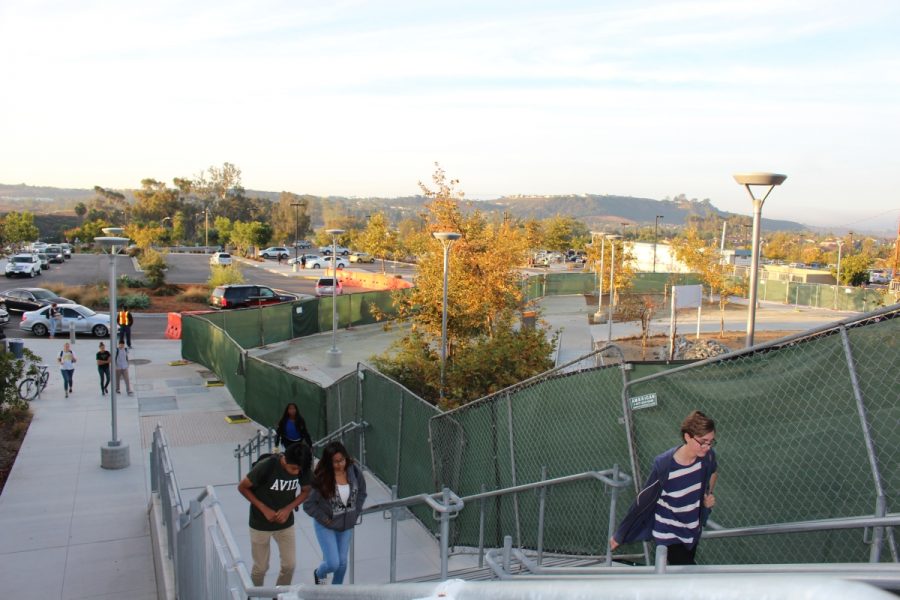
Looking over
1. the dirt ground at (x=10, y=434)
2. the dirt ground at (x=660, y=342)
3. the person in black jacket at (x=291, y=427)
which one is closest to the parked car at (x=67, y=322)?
the dirt ground at (x=10, y=434)

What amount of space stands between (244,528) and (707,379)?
6.68m

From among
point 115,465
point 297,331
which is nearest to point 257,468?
point 115,465

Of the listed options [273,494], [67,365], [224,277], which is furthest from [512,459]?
[224,277]

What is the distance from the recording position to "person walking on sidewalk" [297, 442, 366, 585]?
6.88 m

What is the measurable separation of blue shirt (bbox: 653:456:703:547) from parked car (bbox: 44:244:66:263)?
235 ft

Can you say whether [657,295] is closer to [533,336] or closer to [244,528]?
[533,336]

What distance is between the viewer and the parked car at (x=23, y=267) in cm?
4988

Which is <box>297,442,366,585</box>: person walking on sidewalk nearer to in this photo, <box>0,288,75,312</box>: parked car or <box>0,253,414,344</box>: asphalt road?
<box>0,253,414,344</box>: asphalt road

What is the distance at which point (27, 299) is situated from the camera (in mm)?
33188

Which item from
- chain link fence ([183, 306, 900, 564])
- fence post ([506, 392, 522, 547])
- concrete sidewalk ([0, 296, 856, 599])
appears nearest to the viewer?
chain link fence ([183, 306, 900, 564])

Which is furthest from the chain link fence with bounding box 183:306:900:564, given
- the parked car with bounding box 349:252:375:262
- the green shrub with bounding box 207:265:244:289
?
the parked car with bounding box 349:252:375:262

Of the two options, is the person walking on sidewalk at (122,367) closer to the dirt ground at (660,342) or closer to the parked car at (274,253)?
the dirt ground at (660,342)

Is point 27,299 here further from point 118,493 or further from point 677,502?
point 677,502

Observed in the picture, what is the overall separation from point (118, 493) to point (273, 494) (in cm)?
671
